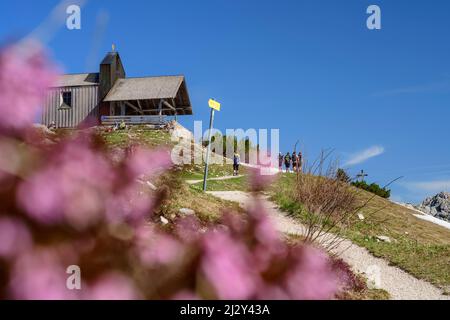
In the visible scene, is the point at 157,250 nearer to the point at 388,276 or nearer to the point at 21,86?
the point at 21,86

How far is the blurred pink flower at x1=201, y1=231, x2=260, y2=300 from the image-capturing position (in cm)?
95

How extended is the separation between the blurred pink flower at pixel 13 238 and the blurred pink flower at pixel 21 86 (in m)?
0.19

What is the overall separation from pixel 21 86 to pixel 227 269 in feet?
1.76

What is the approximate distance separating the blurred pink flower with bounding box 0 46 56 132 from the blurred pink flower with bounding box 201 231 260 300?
0.44m

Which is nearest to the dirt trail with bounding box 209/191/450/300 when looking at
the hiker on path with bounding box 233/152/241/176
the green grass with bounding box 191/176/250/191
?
the green grass with bounding box 191/176/250/191

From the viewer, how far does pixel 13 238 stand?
839 millimetres

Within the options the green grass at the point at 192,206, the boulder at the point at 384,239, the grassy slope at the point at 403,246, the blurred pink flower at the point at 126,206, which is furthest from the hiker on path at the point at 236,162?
the blurred pink flower at the point at 126,206

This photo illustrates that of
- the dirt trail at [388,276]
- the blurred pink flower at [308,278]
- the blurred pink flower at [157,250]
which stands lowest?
the dirt trail at [388,276]

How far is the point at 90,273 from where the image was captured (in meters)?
0.89

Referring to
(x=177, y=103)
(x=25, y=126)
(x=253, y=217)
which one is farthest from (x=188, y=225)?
(x=177, y=103)

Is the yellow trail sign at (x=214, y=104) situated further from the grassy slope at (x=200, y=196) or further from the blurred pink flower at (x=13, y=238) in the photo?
the blurred pink flower at (x=13, y=238)

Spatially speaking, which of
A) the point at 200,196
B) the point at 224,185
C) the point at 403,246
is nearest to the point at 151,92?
the point at 224,185

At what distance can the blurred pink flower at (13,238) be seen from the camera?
2.75 feet

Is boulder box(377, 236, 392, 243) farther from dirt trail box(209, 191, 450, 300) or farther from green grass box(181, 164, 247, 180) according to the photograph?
green grass box(181, 164, 247, 180)
